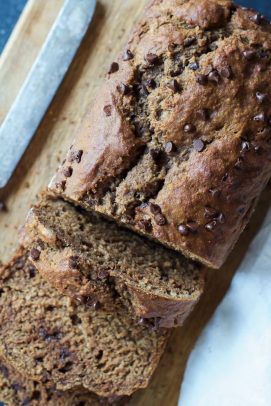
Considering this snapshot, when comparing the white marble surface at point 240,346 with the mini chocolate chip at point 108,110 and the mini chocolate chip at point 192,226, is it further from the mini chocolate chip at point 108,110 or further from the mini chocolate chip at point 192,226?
the mini chocolate chip at point 108,110

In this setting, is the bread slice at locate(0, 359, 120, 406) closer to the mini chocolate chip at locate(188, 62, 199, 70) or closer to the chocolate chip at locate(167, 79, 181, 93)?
the chocolate chip at locate(167, 79, 181, 93)

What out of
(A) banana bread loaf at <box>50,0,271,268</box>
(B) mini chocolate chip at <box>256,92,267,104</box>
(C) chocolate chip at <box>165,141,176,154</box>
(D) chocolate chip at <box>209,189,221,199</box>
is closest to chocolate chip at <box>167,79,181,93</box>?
(A) banana bread loaf at <box>50,0,271,268</box>

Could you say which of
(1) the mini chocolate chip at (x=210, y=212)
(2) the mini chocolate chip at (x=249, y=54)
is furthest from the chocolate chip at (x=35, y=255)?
(2) the mini chocolate chip at (x=249, y=54)

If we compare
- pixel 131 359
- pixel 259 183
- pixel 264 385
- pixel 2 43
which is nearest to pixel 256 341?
pixel 264 385

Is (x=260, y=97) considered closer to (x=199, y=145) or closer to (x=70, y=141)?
(x=199, y=145)

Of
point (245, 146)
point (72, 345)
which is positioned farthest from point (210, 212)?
point (72, 345)

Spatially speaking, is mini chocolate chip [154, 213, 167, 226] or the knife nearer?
mini chocolate chip [154, 213, 167, 226]
